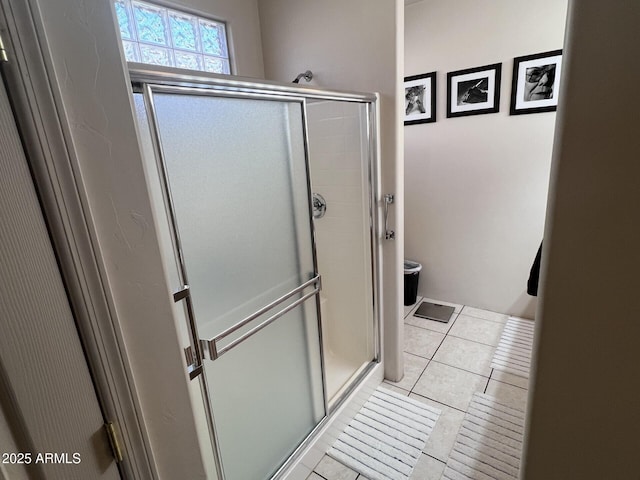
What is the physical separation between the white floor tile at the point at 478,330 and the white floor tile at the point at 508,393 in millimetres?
447

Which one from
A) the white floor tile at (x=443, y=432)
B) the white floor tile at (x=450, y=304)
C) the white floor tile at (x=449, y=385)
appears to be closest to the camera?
the white floor tile at (x=443, y=432)

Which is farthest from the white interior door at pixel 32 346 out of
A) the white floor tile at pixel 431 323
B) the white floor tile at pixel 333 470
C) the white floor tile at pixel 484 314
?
the white floor tile at pixel 484 314

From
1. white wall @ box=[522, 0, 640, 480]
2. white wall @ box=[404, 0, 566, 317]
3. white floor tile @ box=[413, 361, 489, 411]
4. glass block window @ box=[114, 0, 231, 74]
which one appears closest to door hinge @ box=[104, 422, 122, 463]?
white wall @ box=[522, 0, 640, 480]

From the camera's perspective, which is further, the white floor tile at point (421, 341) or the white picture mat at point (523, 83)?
the white floor tile at point (421, 341)

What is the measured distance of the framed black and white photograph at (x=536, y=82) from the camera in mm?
2217

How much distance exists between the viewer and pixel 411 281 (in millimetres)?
3027

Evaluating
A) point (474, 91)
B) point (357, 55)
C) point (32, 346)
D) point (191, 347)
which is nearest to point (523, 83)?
point (474, 91)

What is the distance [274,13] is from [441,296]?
2622 mm

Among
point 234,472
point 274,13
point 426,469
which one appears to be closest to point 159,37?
point 274,13

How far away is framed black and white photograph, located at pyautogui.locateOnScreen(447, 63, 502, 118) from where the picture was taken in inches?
95.3

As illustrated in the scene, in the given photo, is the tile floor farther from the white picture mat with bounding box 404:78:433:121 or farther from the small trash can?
the white picture mat with bounding box 404:78:433:121

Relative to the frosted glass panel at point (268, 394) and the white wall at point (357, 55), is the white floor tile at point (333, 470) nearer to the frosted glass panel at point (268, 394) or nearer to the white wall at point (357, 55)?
the frosted glass panel at point (268, 394)

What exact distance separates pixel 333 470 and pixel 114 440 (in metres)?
1.30

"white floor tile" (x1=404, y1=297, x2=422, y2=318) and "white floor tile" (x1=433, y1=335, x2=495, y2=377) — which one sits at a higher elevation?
"white floor tile" (x1=404, y1=297, x2=422, y2=318)
